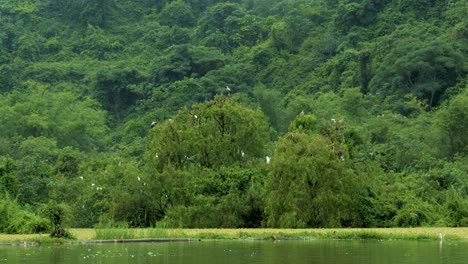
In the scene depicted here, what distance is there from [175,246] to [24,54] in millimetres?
75499

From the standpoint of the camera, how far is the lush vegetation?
42.1m

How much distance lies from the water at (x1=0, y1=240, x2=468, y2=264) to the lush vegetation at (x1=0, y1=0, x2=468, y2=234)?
5.14 m

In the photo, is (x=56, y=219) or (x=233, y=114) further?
(x=233, y=114)

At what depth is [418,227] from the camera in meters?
40.7

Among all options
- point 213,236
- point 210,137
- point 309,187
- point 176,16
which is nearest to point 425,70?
point 210,137

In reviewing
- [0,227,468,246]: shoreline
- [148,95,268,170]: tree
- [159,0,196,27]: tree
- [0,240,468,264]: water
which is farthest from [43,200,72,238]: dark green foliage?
[159,0,196,27]: tree

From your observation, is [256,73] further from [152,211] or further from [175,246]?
[175,246]

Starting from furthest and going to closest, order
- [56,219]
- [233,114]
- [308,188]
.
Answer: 1. [233,114]
2. [308,188]
3. [56,219]

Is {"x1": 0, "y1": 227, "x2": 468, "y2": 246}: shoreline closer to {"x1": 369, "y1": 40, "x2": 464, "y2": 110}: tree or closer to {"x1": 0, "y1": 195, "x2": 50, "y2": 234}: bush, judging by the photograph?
{"x1": 0, "y1": 195, "x2": 50, "y2": 234}: bush

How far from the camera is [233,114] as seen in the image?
152 ft

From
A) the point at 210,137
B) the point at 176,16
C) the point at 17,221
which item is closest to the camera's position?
the point at 17,221

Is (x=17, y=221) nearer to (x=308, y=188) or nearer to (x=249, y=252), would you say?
(x=308, y=188)

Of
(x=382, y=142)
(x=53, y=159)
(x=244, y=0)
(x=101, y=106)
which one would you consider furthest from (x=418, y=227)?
(x=244, y=0)

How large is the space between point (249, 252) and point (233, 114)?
61.9ft
